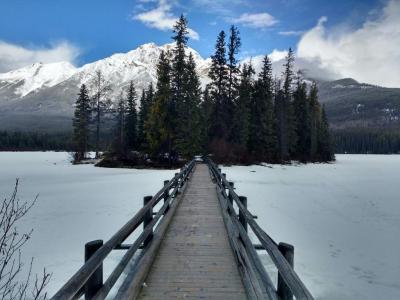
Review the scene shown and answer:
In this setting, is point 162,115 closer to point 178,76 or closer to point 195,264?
point 178,76

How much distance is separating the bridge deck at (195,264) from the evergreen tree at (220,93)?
34.5 metres

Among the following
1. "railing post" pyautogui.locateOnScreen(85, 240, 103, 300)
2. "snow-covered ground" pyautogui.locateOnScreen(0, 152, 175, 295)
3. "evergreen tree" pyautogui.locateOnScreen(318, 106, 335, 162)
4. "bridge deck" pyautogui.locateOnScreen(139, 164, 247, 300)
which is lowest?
"snow-covered ground" pyautogui.locateOnScreen(0, 152, 175, 295)

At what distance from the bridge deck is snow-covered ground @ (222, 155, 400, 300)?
2.48 m

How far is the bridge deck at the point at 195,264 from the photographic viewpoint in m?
5.14

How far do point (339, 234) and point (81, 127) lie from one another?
46.9 meters

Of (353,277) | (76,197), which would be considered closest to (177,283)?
(353,277)

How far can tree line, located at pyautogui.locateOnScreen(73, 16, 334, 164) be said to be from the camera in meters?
41.0

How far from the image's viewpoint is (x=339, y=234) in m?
12.2

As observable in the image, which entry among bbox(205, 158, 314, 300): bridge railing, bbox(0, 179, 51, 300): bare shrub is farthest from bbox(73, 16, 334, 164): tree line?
bbox(205, 158, 314, 300): bridge railing

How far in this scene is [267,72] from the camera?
50781mm

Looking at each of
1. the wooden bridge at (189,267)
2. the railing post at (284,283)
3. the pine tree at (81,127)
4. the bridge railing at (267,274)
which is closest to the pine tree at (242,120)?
the pine tree at (81,127)

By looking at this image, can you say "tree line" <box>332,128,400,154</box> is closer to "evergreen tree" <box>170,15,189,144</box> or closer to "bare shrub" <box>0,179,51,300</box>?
"evergreen tree" <box>170,15,189,144</box>

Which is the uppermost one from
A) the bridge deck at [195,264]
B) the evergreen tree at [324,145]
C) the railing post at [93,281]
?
the evergreen tree at [324,145]

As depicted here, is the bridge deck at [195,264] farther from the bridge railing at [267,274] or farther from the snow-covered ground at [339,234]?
the snow-covered ground at [339,234]
